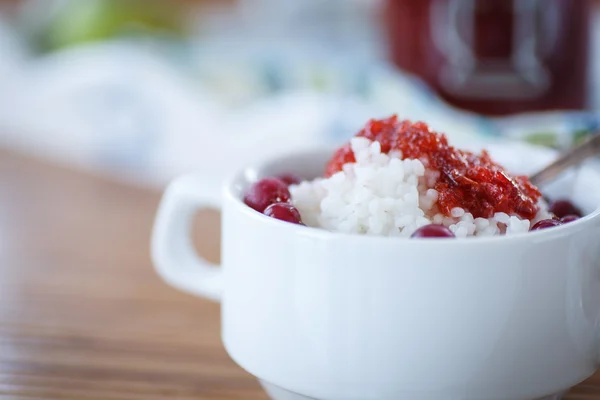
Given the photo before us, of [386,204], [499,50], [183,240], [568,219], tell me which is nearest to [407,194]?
[386,204]

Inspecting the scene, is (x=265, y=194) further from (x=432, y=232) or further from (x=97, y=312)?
(x=97, y=312)

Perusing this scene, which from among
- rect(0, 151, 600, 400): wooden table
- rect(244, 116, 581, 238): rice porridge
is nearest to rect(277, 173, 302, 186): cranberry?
rect(244, 116, 581, 238): rice porridge

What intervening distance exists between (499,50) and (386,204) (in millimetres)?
838

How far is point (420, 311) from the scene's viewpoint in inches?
22.4

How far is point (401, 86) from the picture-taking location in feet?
4.55

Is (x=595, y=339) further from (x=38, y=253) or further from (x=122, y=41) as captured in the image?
(x=122, y=41)

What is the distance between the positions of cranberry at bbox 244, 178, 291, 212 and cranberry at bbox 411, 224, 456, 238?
133 mm

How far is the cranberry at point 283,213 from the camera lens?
638 millimetres

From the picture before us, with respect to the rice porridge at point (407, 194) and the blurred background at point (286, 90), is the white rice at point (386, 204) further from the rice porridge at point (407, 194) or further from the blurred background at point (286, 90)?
the blurred background at point (286, 90)

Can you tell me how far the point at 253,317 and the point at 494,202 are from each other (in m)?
0.19

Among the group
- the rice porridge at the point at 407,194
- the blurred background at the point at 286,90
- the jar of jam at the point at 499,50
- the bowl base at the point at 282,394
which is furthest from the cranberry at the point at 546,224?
the jar of jam at the point at 499,50

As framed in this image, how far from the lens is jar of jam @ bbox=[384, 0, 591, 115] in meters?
1.38

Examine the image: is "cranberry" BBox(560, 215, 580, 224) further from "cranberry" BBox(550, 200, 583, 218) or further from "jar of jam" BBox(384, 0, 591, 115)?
"jar of jam" BBox(384, 0, 591, 115)

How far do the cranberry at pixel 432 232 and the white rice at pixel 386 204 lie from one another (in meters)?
0.03
